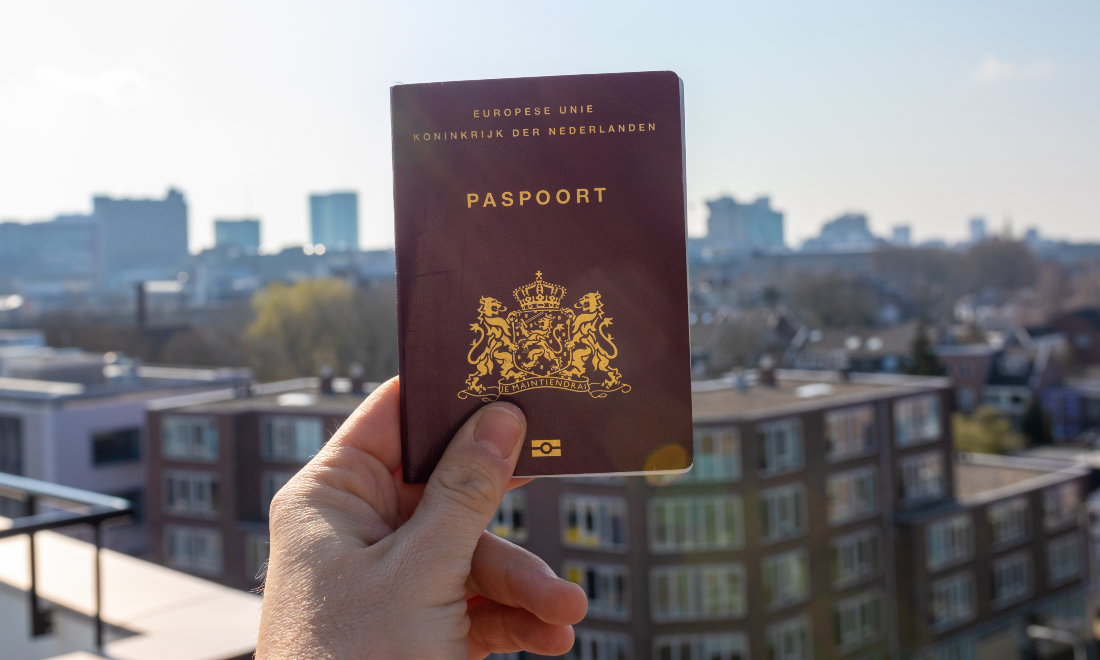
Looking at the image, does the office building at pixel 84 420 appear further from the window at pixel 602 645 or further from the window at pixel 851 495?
the window at pixel 851 495

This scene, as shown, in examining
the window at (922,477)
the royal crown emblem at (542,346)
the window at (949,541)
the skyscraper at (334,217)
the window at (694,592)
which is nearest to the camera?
the royal crown emblem at (542,346)

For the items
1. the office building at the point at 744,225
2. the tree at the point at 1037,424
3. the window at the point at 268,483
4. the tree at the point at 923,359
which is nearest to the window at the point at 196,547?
the window at the point at 268,483

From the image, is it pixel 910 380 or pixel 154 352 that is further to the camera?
pixel 154 352

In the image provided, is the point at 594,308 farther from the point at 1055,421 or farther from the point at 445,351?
the point at 1055,421

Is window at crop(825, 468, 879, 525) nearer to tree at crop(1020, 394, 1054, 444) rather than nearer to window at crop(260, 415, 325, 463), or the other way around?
window at crop(260, 415, 325, 463)

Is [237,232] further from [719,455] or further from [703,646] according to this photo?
[703,646]

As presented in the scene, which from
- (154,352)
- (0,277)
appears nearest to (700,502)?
(154,352)

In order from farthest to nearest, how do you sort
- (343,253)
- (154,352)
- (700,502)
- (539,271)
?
(343,253) → (154,352) → (700,502) → (539,271)
